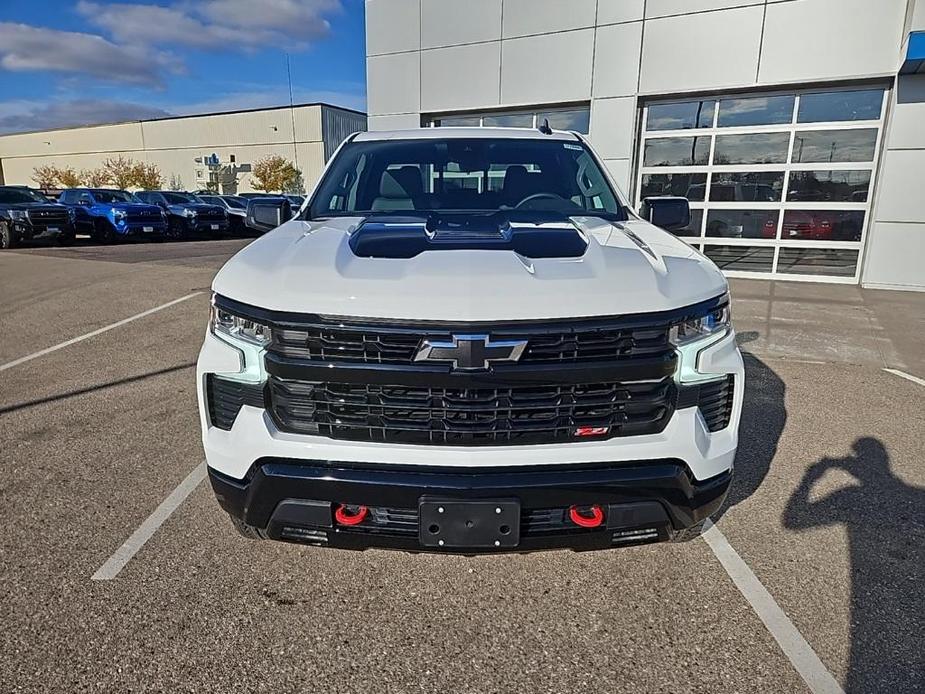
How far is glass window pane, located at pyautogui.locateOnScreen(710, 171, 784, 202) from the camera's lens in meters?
10.7

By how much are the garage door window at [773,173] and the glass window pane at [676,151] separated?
18mm

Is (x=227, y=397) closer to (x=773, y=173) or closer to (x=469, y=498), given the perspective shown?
(x=469, y=498)

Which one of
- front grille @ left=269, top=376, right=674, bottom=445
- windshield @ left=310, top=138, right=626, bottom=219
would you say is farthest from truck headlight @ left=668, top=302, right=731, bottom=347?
windshield @ left=310, top=138, right=626, bottom=219

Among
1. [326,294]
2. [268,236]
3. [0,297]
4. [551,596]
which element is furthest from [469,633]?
[0,297]

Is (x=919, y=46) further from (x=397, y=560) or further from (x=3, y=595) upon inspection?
(x=3, y=595)

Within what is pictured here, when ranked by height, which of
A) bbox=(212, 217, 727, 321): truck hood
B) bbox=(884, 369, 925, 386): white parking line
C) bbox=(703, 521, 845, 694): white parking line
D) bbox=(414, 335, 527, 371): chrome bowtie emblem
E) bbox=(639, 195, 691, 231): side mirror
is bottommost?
bbox=(703, 521, 845, 694): white parking line

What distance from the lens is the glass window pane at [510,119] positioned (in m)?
12.5

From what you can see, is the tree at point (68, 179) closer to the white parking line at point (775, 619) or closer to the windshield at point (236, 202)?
the windshield at point (236, 202)

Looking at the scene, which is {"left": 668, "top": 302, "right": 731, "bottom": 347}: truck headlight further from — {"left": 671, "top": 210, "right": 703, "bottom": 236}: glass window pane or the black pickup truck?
the black pickup truck

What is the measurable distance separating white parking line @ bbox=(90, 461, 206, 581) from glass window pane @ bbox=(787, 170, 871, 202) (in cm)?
1087

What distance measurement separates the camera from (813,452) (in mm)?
3697

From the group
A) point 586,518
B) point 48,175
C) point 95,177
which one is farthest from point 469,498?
point 48,175

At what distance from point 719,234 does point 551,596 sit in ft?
34.8

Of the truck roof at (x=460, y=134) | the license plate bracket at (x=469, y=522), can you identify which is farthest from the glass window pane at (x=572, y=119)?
the license plate bracket at (x=469, y=522)
